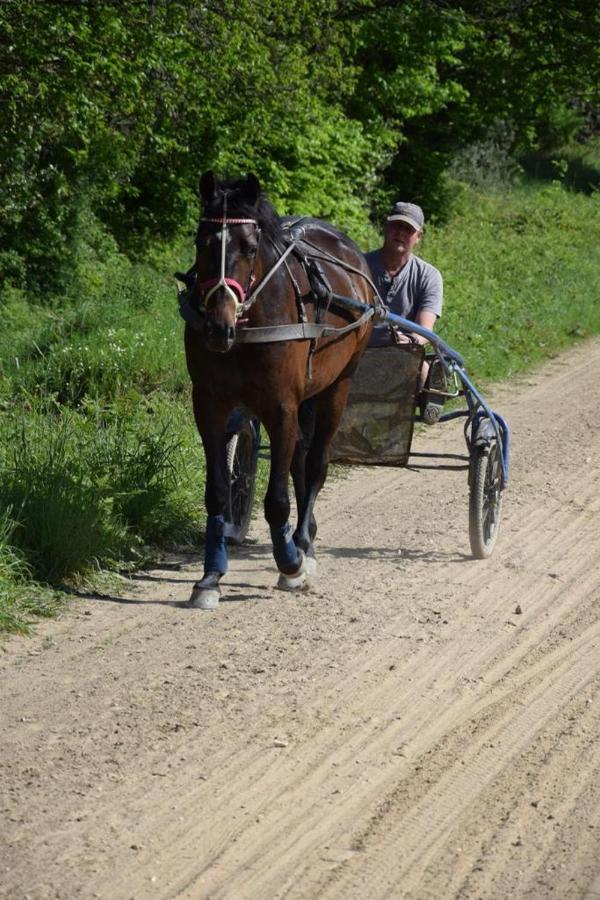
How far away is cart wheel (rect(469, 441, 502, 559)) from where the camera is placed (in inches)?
285

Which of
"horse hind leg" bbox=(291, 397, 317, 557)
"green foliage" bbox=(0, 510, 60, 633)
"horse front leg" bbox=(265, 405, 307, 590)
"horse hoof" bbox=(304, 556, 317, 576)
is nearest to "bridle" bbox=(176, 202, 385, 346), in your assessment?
"horse front leg" bbox=(265, 405, 307, 590)

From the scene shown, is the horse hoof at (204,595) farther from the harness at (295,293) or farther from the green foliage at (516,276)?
the green foliage at (516,276)

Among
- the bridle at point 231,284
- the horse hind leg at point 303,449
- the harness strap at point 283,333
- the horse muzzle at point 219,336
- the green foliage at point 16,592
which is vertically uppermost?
the bridle at point 231,284

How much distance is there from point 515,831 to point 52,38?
10.1 meters

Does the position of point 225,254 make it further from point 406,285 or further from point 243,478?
point 406,285

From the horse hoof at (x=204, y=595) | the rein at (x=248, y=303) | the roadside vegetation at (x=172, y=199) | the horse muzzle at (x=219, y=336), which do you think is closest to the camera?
the horse muzzle at (x=219, y=336)

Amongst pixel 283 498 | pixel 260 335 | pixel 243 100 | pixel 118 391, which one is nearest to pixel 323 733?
pixel 283 498

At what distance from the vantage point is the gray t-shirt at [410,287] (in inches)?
321

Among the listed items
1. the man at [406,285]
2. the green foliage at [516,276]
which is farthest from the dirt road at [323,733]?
the green foliage at [516,276]

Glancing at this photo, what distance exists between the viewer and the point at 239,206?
5992mm

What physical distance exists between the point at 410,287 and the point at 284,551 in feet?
7.81

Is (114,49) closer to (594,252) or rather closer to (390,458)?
(390,458)

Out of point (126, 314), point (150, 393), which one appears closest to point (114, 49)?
point (126, 314)

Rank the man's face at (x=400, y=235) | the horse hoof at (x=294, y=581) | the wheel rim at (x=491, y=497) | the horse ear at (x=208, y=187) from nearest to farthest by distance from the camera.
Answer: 1. the horse ear at (x=208, y=187)
2. the horse hoof at (x=294, y=581)
3. the wheel rim at (x=491, y=497)
4. the man's face at (x=400, y=235)
